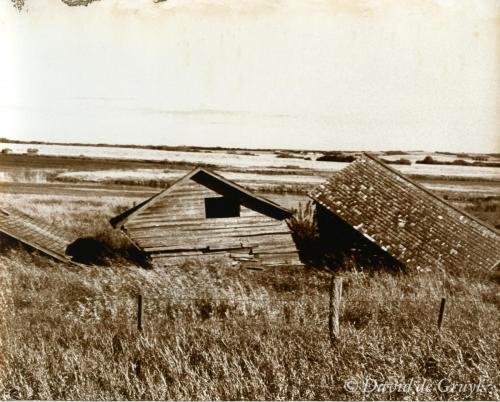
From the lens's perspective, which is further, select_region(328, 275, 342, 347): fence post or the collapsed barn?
the collapsed barn

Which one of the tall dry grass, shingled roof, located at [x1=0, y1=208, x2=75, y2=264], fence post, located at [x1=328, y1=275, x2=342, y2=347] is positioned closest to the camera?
the tall dry grass

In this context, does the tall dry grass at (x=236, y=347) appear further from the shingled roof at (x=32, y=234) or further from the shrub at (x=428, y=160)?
the shingled roof at (x=32, y=234)

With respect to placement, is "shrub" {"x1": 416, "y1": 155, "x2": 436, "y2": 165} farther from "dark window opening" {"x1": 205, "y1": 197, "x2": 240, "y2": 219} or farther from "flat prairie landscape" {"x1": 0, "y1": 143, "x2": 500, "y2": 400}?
"dark window opening" {"x1": 205, "y1": 197, "x2": 240, "y2": 219}

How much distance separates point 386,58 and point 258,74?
7.34 feet

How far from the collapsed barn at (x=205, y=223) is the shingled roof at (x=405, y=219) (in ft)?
6.24

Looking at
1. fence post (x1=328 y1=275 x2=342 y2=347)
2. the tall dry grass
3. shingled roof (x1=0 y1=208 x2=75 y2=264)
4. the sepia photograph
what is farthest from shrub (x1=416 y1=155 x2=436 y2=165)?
shingled roof (x1=0 y1=208 x2=75 y2=264)

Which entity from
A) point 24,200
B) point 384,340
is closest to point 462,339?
point 384,340

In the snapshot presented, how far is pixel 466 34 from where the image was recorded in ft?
27.2

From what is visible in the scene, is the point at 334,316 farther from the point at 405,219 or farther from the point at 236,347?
the point at 405,219

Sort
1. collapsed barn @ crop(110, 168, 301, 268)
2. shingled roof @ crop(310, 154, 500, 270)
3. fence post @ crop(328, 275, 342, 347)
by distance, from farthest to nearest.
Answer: collapsed barn @ crop(110, 168, 301, 268) → shingled roof @ crop(310, 154, 500, 270) → fence post @ crop(328, 275, 342, 347)

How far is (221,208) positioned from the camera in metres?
15.1

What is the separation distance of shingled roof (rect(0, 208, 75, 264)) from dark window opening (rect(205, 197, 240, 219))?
4.17m

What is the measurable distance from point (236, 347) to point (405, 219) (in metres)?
8.58

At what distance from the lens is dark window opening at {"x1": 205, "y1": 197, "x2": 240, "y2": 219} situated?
14906 millimetres
